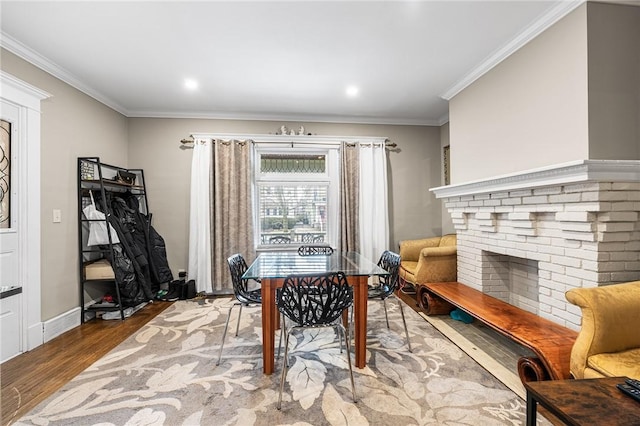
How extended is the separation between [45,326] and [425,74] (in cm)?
456

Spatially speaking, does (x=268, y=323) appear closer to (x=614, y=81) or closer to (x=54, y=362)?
(x=54, y=362)

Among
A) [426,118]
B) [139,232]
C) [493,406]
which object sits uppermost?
[426,118]

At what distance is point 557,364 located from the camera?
170 cm

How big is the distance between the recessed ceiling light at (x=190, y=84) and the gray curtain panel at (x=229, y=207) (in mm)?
931

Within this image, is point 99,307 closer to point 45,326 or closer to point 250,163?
point 45,326

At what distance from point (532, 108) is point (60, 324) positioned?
4837 millimetres

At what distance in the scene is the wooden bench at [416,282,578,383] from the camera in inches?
68.6

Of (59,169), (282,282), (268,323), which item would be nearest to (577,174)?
(282,282)

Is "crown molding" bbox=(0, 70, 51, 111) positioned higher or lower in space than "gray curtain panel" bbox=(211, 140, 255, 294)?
higher

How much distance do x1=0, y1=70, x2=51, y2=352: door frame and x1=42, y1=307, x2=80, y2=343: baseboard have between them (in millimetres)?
63

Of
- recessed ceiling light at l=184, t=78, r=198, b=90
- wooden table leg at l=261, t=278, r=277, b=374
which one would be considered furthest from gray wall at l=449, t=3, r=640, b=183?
recessed ceiling light at l=184, t=78, r=198, b=90

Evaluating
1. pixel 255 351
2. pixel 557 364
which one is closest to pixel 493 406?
pixel 557 364

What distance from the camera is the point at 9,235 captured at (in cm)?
245

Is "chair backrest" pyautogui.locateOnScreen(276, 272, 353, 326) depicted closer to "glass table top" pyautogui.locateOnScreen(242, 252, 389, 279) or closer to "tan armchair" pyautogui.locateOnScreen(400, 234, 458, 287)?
A: "glass table top" pyautogui.locateOnScreen(242, 252, 389, 279)
